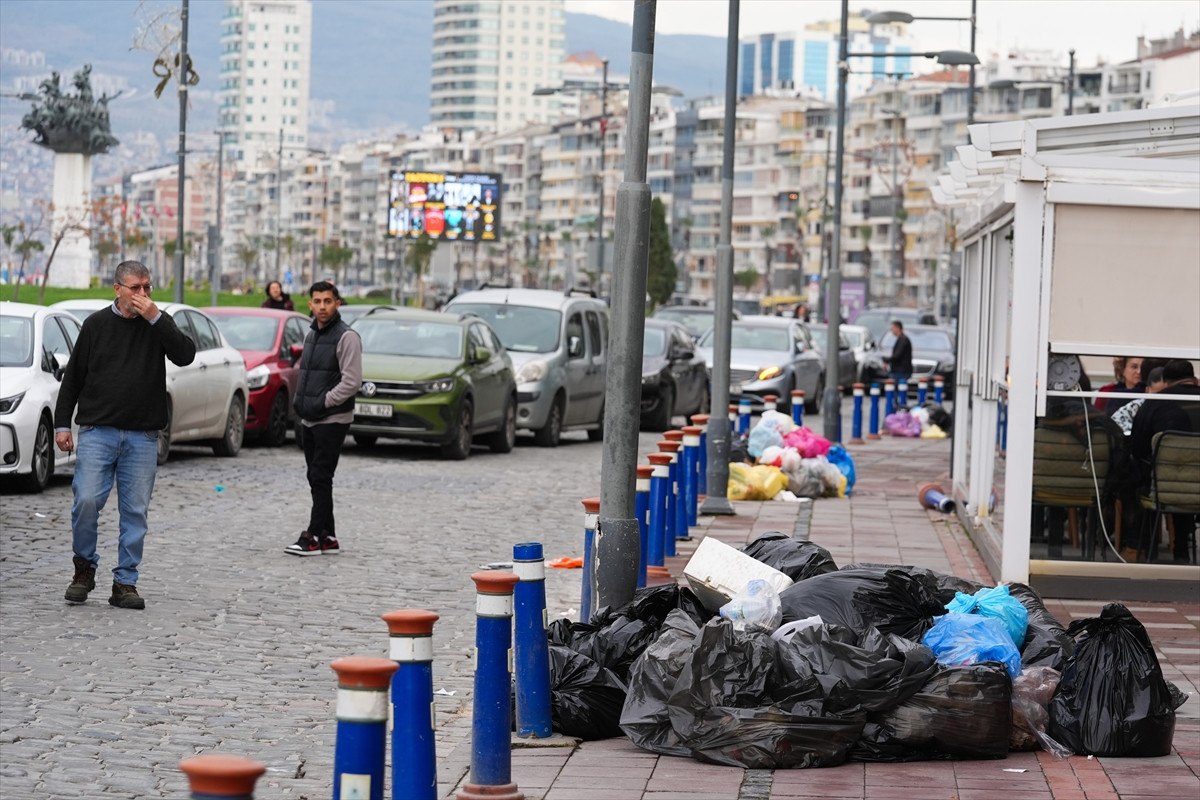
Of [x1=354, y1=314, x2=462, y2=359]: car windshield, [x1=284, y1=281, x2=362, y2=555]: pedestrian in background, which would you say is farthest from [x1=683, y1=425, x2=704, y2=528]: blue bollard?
[x1=354, y1=314, x2=462, y2=359]: car windshield

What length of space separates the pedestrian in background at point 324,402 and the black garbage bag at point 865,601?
5622mm

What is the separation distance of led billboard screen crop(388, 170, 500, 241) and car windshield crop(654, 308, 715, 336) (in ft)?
93.5

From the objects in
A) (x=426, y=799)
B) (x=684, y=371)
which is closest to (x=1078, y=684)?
(x=426, y=799)

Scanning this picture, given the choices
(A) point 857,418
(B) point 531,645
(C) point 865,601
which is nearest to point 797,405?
(A) point 857,418

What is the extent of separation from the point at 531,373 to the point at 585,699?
59.1ft

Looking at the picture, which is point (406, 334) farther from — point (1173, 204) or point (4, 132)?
point (4, 132)

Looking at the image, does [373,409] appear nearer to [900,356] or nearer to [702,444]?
[702,444]

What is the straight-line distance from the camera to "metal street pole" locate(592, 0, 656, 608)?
9.52m

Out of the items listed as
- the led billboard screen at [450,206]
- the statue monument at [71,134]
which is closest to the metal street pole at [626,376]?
the led billboard screen at [450,206]

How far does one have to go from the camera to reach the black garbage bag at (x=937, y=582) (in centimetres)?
923

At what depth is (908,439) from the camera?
3225 cm

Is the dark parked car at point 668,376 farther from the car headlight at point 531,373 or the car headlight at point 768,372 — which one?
the car headlight at point 531,373

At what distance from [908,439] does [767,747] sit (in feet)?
82.4

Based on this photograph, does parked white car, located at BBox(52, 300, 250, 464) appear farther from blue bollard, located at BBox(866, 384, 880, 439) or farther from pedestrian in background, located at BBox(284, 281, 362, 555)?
blue bollard, located at BBox(866, 384, 880, 439)
